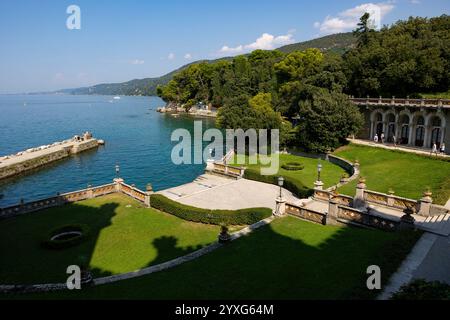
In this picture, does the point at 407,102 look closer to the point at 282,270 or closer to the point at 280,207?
the point at 280,207

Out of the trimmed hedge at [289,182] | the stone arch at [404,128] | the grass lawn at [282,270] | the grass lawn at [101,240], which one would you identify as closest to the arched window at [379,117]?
the stone arch at [404,128]

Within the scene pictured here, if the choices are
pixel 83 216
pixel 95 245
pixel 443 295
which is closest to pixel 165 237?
pixel 95 245

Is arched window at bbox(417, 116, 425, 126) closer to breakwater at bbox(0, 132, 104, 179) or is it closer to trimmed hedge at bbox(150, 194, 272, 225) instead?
trimmed hedge at bbox(150, 194, 272, 225)

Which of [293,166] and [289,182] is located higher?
[293,166]


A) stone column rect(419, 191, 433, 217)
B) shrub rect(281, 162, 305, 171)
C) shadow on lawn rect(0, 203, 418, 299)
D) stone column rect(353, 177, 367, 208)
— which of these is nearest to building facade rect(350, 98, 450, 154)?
shrub rect(281, 162, 305, 171)

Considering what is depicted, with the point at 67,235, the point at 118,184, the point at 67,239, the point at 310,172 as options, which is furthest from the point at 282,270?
the point at 310,172

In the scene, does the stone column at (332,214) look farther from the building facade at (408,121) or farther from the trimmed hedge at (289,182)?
the building facade at (408,121)
